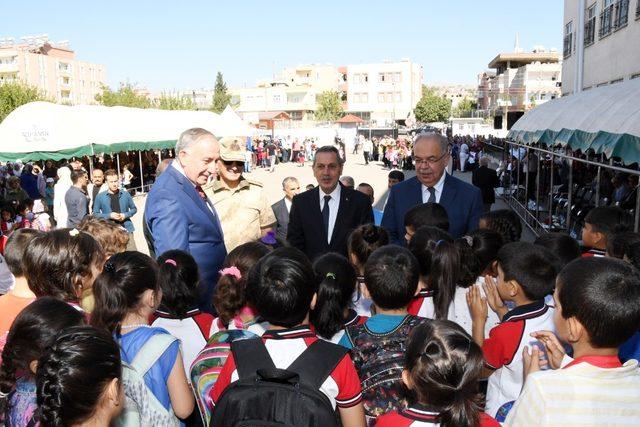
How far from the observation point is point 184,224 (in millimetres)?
3461

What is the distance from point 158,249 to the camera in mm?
3402

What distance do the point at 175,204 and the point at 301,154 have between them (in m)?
40.2

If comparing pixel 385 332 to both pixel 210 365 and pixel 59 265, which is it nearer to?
pixel 210 365

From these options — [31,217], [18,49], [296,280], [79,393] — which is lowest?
[31,217]

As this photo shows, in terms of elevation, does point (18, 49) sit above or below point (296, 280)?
above

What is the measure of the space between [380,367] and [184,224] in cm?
165

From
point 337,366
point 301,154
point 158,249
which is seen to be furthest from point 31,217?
point 301,154

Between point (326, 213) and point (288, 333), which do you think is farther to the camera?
point (326, 213)

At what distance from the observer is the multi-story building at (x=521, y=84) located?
179 feet

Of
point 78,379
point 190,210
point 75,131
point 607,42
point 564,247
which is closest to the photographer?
point 78,379

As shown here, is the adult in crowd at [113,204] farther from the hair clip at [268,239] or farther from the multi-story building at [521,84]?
the multi-story building at [521,84]

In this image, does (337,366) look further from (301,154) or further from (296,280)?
(301,154)

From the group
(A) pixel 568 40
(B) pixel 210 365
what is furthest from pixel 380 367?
(A) pixel 568 40

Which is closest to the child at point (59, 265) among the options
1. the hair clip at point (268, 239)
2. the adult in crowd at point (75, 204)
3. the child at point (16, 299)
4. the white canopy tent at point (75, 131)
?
the child at point (16, 299)
